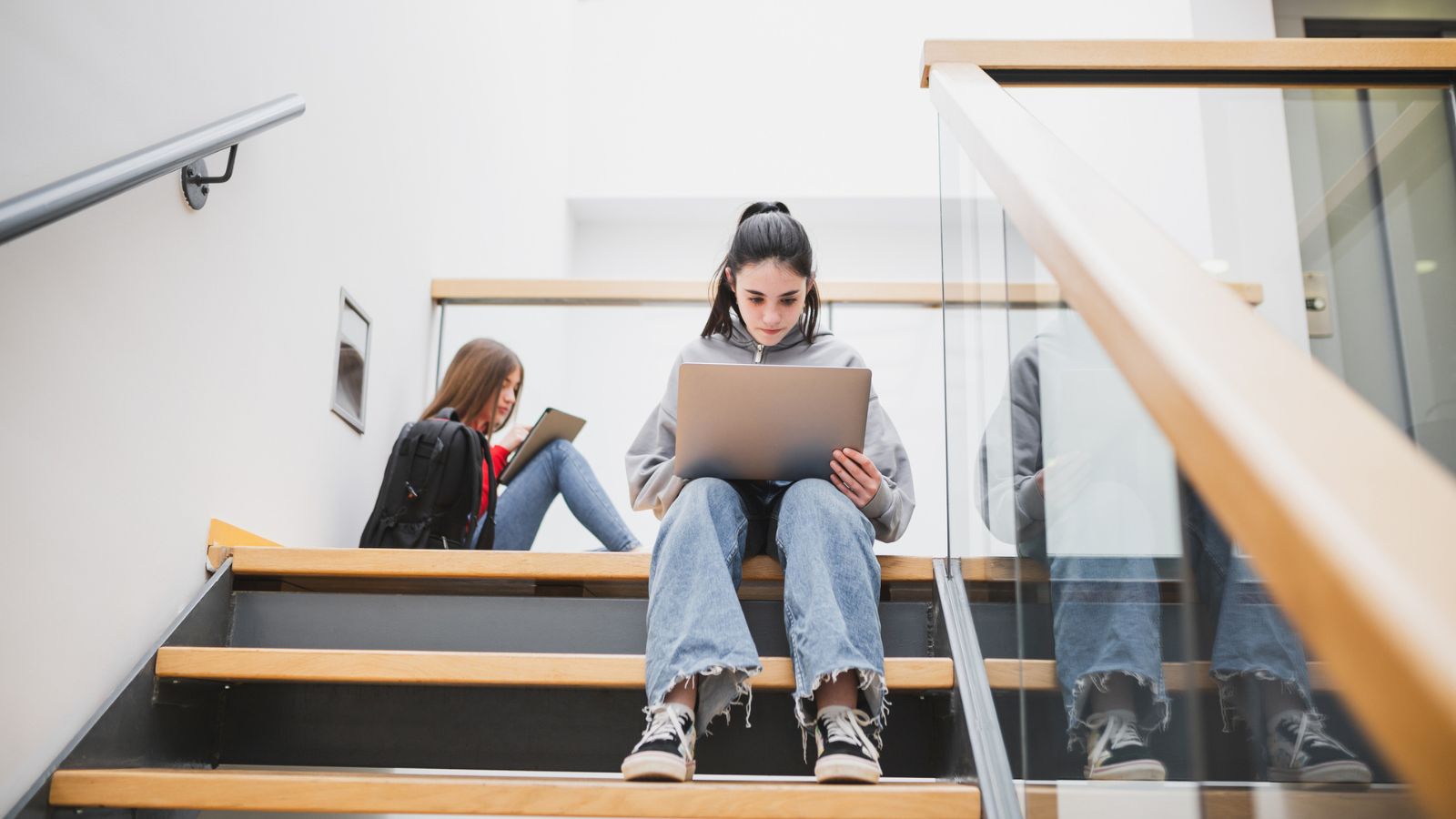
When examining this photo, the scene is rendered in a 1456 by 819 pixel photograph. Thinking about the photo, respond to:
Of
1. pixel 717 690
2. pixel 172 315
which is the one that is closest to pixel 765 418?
pixel 717 690

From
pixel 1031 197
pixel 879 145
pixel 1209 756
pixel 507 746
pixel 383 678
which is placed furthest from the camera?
pixel 879 145

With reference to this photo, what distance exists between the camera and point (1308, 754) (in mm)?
844

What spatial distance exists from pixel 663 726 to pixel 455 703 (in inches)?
15.7

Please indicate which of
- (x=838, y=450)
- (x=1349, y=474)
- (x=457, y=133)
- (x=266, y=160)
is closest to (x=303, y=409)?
(x=266, y=160)

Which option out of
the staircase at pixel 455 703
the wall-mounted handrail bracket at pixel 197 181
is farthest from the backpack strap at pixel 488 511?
the wall-mounted handrail bracket at pixel 197 181

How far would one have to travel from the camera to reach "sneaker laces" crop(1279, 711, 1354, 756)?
0.82 metres

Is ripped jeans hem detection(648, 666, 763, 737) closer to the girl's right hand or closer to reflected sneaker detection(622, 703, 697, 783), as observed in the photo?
reflected sneaker detection(622, 703, 697, 783)

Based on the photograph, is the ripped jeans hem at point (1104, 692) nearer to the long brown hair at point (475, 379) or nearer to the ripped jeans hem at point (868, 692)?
the ripped jeans hem at point (868, 692)

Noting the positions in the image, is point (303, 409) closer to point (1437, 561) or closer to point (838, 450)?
point (838, 450)

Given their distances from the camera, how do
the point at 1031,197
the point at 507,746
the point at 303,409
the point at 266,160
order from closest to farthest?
the point at 1031,197 < the point at 507,746 < the point at 266,160 < the point at 303,409

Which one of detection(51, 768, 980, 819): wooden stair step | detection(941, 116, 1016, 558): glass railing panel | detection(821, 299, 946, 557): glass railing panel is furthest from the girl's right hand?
detection(51, 768, 980, 819): wooden stair step

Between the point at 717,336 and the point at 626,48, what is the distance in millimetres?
3900

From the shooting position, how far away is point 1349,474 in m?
0.42

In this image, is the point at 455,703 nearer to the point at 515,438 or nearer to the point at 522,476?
the point at 522,476
